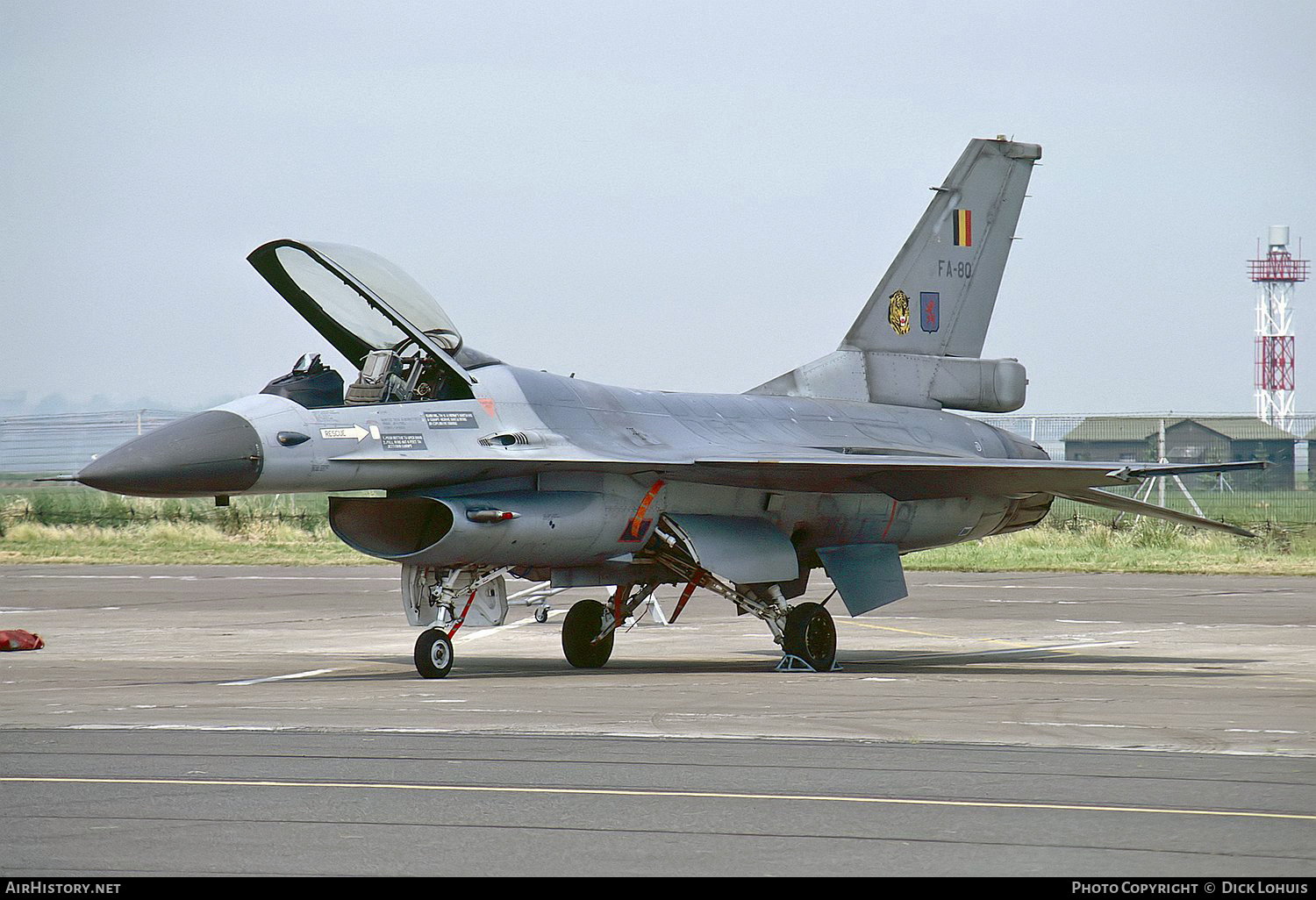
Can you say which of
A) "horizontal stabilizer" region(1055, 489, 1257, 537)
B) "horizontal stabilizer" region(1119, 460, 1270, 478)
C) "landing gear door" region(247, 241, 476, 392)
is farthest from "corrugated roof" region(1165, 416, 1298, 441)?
"landing gear door" region(247, 241, 476, 392)

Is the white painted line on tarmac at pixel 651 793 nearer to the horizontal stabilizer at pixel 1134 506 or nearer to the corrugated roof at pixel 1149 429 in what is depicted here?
the horizontal stabilizer at pixel 1134 506

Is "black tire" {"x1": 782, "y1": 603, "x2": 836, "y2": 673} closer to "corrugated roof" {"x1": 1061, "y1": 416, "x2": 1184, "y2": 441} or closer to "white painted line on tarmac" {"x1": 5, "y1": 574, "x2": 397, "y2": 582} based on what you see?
"white painted line on tarmac" {"x1": 5, "y1": 574, "x2": 397, "y2": 582}

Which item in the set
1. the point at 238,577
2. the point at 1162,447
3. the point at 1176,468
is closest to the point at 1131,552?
the point at 1162,447

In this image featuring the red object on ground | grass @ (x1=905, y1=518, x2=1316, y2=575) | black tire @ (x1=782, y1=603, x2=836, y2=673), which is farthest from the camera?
grass @ (x1=905, y1=518, x2=1316, y2=575)

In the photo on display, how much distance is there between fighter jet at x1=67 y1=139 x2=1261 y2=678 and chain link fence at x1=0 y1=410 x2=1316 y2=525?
20005mm

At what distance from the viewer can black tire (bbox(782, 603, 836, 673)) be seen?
14664 mm

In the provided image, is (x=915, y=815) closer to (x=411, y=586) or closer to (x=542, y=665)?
(x=411, y=586)

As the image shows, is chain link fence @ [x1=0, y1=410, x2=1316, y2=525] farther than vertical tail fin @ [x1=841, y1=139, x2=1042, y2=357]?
Yes

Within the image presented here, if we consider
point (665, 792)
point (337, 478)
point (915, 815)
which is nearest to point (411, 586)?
point (337, 478)

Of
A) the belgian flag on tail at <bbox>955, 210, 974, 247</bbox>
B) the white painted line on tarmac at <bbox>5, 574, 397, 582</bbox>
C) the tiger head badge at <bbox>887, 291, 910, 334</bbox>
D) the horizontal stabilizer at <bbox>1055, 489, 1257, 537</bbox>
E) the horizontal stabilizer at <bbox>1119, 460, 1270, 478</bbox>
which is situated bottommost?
the white painted line on tarmac at <bbox>5, 574, 397, 582</bbox>

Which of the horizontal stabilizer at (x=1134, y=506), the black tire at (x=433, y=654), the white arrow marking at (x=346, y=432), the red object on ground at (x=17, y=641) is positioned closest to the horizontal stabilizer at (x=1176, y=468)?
the horizontal stabilizer at (x=1134, y=506)

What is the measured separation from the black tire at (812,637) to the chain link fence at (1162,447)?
72.1 feet

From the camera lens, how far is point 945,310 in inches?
723

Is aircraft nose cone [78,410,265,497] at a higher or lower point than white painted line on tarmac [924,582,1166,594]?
higher
